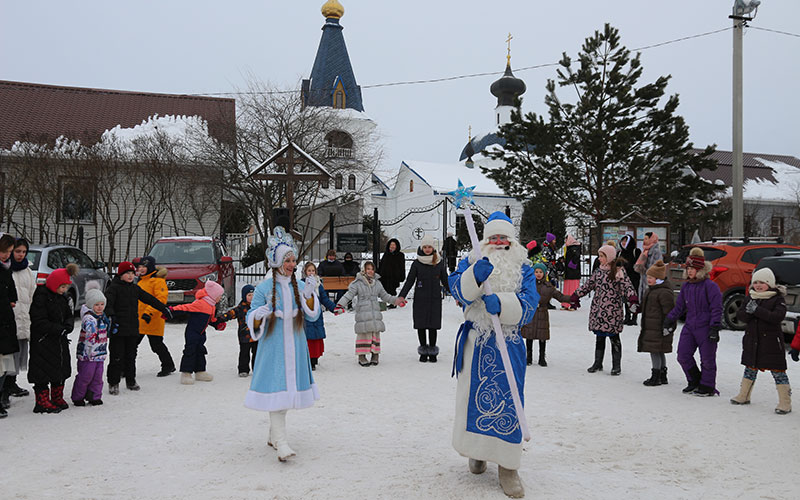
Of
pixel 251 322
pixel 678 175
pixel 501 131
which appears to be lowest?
pixel 251 322

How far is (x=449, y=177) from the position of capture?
53.2 metres

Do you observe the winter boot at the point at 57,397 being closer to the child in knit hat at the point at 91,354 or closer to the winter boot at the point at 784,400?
the child in knit hat at the point at 91,354

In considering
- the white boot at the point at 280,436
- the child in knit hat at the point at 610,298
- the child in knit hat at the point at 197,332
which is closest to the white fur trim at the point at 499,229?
the white boot at the point at 280,436

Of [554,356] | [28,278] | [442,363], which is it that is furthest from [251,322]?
[554,356]

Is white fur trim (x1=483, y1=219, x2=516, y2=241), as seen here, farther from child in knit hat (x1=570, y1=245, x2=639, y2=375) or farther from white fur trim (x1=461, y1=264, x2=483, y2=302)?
child in knit hat (x1=570, y1=245, x2=639, y2=375)

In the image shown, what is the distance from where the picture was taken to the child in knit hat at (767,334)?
634 cm

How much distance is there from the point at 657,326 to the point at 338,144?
14.9 metres

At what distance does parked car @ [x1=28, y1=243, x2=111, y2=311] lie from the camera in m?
12.0

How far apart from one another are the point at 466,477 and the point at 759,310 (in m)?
3.97

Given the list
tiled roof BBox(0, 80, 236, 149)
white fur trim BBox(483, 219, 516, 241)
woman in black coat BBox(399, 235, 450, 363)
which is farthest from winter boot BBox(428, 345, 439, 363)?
tiled roof BBox(0, 80, 236, 149)

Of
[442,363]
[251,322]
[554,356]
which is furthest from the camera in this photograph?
[554,356]

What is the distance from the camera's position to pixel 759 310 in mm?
6418

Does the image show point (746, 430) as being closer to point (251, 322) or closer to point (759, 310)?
point (759, 310)

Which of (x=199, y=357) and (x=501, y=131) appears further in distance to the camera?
(x=501, y=131)
